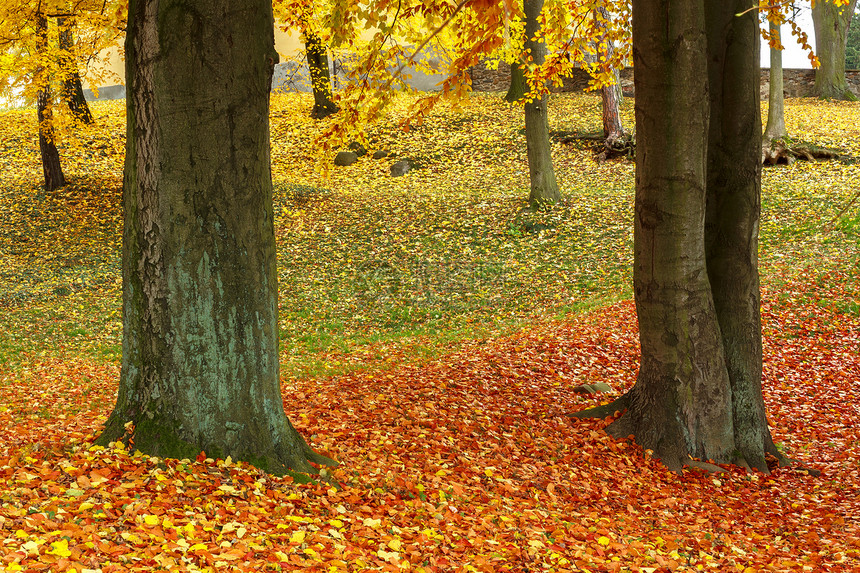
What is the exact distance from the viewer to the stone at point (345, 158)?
829 inches

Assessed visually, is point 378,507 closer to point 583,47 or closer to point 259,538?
point 259,538

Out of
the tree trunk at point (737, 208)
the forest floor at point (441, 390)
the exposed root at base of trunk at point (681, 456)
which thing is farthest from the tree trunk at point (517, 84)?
the exposed root at base of trunk at point (681, 456)

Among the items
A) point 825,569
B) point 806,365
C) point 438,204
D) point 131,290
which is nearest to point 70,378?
point 131,290

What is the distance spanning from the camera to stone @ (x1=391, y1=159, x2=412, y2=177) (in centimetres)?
1983

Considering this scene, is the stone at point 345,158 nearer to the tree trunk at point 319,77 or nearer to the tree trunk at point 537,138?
the tree trunk at point 319,77

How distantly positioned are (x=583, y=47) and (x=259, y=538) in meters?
8.62

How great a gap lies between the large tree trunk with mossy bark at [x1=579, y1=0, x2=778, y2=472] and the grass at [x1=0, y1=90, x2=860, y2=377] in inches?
150

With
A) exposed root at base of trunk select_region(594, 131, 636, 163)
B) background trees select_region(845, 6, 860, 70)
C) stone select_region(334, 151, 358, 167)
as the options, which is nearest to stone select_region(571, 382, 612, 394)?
exposed root at base of trunk select_region(594, 131, 636, 163)

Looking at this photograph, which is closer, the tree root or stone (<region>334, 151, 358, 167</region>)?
the tree root

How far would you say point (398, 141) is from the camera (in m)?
22.0

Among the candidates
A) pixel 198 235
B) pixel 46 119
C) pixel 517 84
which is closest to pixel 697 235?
pixel 198 235

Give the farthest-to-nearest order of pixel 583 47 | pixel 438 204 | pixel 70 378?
pixel 438 204 < pixel 583 47 < pixel 70 378

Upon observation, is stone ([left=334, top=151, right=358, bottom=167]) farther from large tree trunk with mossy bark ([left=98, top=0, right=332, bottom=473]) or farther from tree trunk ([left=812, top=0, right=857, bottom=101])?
tree trunk ([left=812, top=0, right=857, bottom=101])

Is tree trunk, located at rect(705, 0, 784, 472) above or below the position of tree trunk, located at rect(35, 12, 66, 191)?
below
